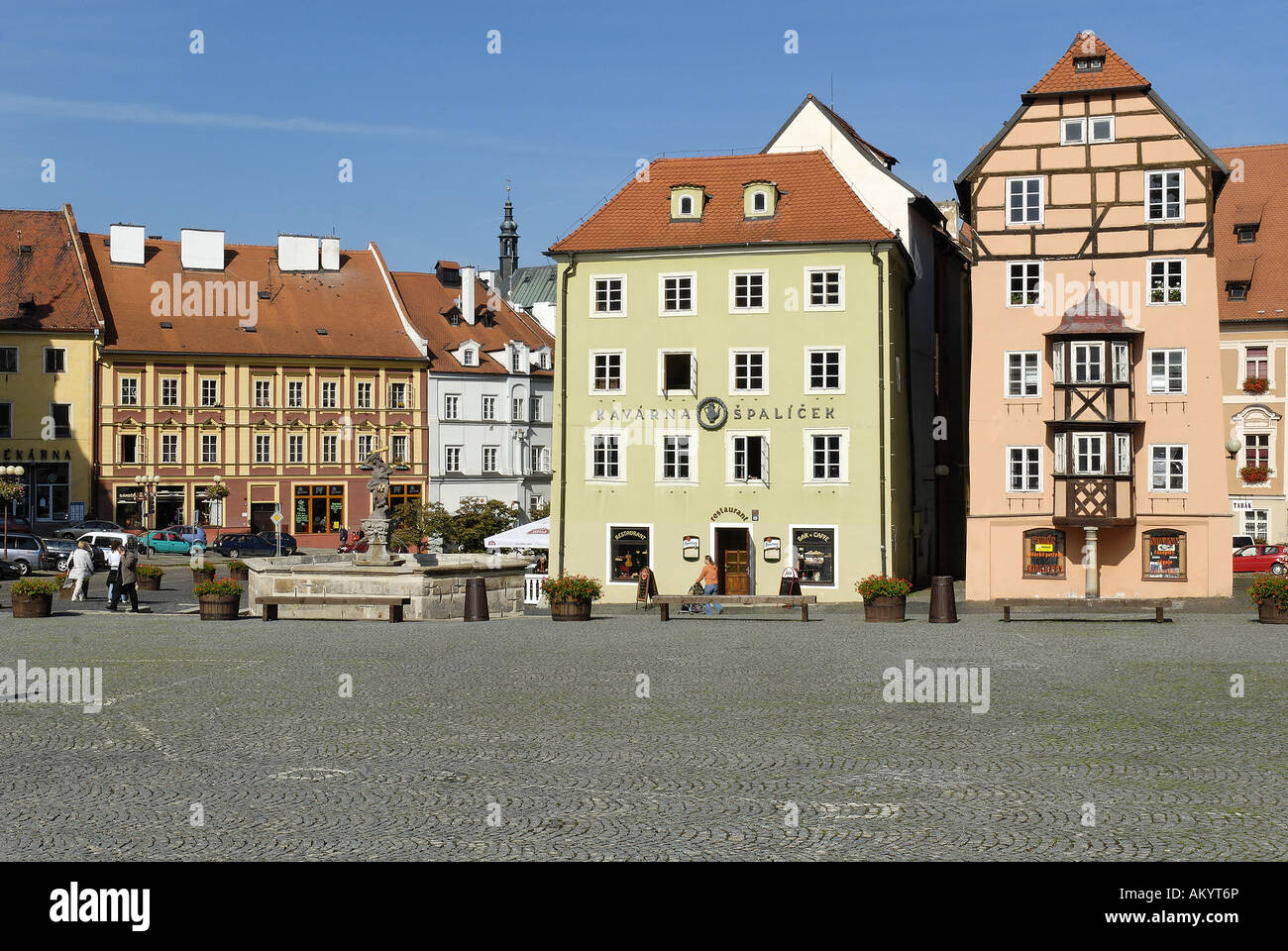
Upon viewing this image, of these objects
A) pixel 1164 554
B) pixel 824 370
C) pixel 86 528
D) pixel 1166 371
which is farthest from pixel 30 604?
pixel 86 528

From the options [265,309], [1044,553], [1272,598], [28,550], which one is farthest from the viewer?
[265,309]

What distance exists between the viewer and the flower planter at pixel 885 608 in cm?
3078

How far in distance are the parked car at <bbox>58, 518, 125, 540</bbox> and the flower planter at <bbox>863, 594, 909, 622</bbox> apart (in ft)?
142

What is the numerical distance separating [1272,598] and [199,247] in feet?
196

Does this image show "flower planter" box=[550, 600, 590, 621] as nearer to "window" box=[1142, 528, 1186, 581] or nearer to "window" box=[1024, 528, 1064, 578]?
"window" box=[1024, 528, 1064, 578]

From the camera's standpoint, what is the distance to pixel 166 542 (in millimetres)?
68062

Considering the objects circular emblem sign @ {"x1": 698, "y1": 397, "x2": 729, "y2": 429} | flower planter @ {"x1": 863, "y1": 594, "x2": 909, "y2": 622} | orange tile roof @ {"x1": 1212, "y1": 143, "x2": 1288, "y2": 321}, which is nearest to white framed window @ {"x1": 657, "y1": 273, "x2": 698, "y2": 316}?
circular emblem sign @ {"x1": 698, "y1": 397, "x2": 729, "y2": 429}

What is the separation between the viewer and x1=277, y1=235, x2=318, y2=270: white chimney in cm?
7919

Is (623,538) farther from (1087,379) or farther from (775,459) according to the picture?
(1087,379)

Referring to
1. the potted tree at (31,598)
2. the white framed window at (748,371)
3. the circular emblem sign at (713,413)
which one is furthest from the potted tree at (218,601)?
the white framed window at (748,371)

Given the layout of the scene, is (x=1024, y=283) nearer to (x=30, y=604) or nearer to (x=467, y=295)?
(x=30, y=604)

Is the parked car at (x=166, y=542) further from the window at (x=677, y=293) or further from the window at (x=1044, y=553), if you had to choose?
the window at (x=1044, y=553)

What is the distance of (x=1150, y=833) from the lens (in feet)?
36.4

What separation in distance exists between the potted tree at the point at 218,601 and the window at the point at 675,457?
699 inches
